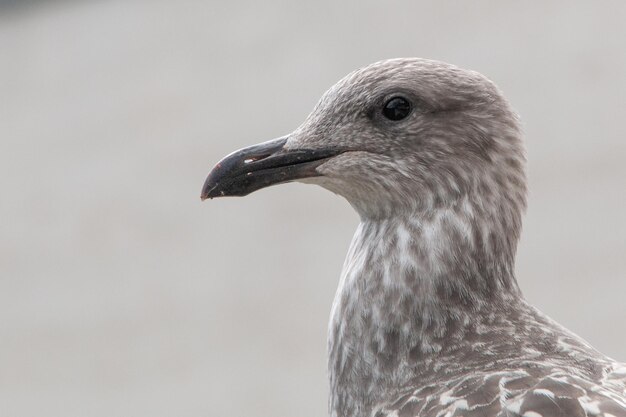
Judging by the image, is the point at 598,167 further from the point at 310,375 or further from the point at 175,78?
the point at 175,78

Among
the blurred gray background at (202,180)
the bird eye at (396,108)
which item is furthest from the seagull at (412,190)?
Result: the blurred gray background at (202,180)

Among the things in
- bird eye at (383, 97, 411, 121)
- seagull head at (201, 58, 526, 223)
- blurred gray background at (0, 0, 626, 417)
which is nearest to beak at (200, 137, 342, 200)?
seagull head at (201, 58, 526, 223)

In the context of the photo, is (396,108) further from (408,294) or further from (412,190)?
(408,294)

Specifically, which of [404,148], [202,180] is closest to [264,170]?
[404,148]

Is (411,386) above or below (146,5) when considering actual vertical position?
below

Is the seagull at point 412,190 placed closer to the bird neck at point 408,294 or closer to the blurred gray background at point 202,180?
the bird neck at point 408,294

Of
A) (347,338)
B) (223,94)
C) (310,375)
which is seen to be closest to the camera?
(347,338)

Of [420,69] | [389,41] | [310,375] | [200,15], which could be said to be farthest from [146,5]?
[420,69]
